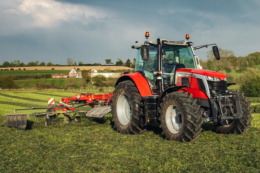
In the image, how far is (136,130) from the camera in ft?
25.3

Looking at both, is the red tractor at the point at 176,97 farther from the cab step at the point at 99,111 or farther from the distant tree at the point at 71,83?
the distant tree at the point at 71,83

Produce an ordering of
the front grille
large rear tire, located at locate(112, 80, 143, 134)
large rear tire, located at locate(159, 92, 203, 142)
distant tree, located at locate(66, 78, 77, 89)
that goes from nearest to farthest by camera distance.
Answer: large rear tire, located at locate(159, 92, 203, 142), the front grille, large rear tire, located at locate(112, 80, 143, 134), distant tree, located at locate(66, 78, 77, 89)

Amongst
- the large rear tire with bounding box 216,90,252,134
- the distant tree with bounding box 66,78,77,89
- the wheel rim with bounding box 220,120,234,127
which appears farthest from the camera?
the distant tree with bounding box 66,78,77,89

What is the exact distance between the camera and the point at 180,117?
6812 mm

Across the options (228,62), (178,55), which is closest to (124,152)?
(178,55)

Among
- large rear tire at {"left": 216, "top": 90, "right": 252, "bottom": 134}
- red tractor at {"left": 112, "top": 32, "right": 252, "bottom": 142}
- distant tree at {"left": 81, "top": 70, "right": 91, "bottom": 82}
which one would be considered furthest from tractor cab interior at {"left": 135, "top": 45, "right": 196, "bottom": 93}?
distant tree at {"left": 81, "top": 70, "right": 91, "bottom": 82}

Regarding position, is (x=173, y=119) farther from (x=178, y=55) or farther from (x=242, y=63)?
(x=242, y=63)

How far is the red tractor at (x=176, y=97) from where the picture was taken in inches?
257

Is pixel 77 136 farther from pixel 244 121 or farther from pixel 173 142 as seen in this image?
pixel 244 121

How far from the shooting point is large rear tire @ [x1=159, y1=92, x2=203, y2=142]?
20.4 feet

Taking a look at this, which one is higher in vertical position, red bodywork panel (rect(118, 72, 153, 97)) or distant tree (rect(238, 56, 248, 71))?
distant tree (rect(238, 56, 248, 71))

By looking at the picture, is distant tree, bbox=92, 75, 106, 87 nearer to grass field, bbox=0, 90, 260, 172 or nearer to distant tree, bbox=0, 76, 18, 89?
distant tree, bbox=0, 76, 18, 89

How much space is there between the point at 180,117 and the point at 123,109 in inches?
87.5

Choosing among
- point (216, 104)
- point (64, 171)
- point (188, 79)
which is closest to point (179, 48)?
point (188, 79)
